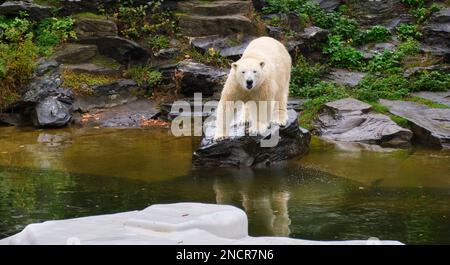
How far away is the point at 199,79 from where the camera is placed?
13977 millimetres

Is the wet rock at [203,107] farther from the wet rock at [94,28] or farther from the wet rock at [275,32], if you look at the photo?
the wet rock at [94,28]

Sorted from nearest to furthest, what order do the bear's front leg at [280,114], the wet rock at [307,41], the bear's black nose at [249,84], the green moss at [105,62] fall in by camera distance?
the bear's black nose at [249,84] → the bear's front leg at [280,114] → the green moss at [105,62] → the wet rock at [307,41]

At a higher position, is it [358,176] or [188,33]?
[188,33]

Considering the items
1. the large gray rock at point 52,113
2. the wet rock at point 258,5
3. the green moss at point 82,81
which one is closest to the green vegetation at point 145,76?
the green moss at point 82,81

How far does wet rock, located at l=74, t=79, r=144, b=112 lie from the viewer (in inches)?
548

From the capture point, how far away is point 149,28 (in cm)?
1575

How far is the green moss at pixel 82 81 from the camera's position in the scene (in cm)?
1407

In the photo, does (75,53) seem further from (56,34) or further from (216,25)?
(216,25)

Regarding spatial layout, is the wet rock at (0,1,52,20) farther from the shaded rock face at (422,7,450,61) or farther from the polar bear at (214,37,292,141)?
the shaded rock face at (422,7,450,61)

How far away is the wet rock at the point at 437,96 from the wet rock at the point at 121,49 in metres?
5.95
